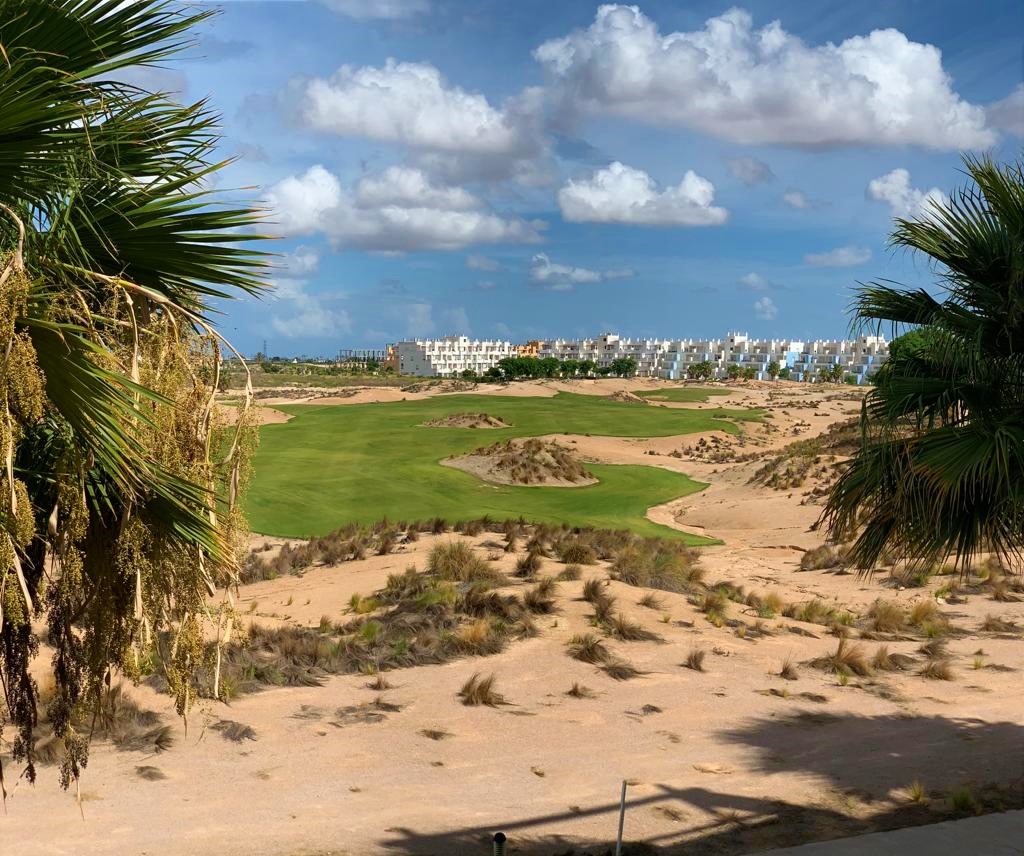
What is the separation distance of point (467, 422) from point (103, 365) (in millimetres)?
62815

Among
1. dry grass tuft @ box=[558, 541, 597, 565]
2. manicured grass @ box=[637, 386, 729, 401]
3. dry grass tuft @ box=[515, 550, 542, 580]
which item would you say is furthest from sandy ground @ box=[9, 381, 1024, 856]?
manicured grass @ box=[637, 386, 729, 401]

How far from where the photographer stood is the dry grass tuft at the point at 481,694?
44.3ft

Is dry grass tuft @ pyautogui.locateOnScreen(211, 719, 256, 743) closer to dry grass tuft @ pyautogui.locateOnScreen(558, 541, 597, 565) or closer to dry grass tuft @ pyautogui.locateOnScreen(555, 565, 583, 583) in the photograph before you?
dry grass tuft @ pyautogui.locateOnScreen(555, 565, 583, 583)

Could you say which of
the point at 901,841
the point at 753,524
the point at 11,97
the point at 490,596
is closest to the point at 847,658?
the point at 490,596

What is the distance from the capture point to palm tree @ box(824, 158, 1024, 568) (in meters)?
8.07

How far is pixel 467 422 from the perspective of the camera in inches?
2680

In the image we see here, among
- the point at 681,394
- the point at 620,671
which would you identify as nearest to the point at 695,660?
the point at 620,671

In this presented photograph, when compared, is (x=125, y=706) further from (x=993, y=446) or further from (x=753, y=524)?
(x=753, y=524)

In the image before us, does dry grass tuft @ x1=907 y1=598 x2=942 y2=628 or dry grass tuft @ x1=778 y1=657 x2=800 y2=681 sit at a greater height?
dry grass tuft @ x1=907 y1=598 x2=942 y2=628

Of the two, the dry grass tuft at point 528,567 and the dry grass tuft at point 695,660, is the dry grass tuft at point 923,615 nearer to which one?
the dry grass tuft at point 695,660

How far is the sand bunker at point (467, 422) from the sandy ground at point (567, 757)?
4861 centimetres

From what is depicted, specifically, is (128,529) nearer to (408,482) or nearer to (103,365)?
(103,365)

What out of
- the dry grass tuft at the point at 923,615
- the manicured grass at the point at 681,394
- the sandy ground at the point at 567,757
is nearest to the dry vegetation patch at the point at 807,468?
the dry grass tuft at the point at 923,615

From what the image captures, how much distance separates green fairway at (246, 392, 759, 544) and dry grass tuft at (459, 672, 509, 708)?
6.78 meters
